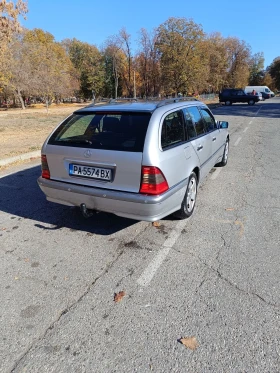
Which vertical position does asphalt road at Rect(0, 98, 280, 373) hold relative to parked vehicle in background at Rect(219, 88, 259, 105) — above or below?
below

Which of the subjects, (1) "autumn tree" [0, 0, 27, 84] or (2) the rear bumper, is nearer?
(2) the rear bumper

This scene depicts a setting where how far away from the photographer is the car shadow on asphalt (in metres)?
3.76

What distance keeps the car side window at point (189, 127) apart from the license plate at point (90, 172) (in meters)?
1.39

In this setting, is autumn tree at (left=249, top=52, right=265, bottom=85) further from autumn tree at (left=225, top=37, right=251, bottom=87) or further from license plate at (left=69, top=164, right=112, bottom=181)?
license plate at (left=69, top=164, right=112, bottom=181)

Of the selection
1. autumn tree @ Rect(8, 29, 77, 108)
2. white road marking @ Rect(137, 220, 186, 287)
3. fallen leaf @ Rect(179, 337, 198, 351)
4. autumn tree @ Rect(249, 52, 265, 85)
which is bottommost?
fallen leaf @ Rect(179, 337, 198, 351)

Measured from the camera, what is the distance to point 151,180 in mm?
2996

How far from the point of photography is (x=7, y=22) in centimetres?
1700

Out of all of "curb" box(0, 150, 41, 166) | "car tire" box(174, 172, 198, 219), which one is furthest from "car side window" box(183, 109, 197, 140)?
"curb" box(0, 150, 41, 166)

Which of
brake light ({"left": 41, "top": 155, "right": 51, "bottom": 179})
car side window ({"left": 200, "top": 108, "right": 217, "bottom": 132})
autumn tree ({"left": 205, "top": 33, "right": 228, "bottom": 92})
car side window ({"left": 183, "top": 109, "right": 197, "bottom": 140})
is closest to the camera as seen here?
brake light ({"left": 41, "top": 155, "right": 51, "bottom": 179})

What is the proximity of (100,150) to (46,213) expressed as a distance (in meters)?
1.66

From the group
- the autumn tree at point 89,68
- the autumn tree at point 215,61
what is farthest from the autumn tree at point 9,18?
the autumn tree at point 89,68

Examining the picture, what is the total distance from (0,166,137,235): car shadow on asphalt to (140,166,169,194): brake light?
0.93 m

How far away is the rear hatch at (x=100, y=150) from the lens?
305 cm

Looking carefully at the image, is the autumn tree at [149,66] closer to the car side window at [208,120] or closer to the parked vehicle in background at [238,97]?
the parked vehicle in background at [238,97]
